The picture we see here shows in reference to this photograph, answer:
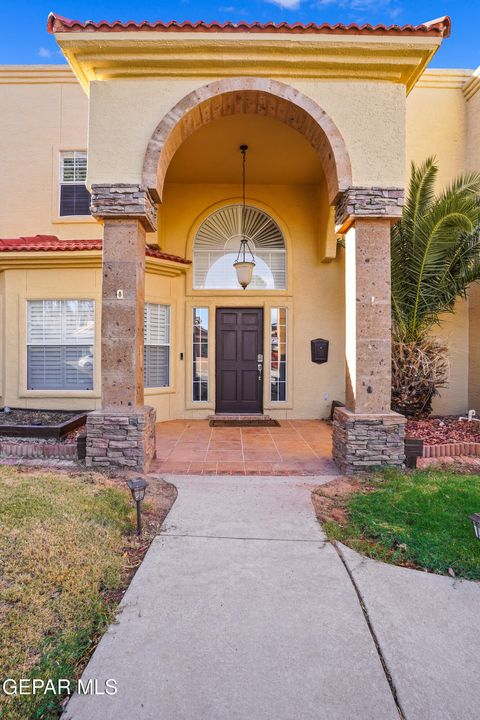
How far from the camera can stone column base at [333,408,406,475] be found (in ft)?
15.4

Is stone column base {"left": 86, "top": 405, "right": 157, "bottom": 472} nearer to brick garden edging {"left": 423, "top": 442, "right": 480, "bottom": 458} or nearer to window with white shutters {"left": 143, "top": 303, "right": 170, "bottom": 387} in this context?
window with white shutters {"left": 143, "top": 303, "right": 170, "bottom": 387}

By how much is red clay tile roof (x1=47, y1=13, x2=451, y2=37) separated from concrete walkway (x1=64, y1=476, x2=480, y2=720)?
569 cm

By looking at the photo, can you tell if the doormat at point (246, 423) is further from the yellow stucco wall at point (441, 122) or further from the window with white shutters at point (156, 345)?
the yellow stucco wall at point (441, 122)

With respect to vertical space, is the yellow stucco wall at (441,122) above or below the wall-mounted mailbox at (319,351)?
above

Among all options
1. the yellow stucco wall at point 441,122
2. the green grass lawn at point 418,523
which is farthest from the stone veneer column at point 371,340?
the yellow stucco wall at point 441,122

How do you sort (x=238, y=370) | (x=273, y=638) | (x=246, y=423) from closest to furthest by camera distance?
(x=273, y=638) < (x=246, y=423) < (x=238, y=370)

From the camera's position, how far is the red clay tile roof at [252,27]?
4.52 m

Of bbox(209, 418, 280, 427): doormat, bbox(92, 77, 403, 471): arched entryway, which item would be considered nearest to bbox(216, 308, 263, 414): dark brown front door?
bbox(209, 418, 280, 427): doormat

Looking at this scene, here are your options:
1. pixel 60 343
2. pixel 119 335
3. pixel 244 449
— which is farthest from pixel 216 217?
pixel 244 449

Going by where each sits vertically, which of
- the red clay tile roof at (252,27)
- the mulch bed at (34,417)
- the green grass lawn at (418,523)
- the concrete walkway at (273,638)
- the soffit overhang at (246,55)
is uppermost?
the red clay tile roof at (252,27)

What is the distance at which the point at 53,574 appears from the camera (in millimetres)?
2482

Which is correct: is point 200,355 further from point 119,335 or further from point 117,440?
point 117,440

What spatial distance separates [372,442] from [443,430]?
8.10 ft

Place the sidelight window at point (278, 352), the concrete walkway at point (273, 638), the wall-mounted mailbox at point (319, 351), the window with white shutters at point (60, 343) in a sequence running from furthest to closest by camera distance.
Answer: the sidelight window at point (278, 352) → the wall-mounted mailbox at point (319, 351) → the window with white shutters at point (60, 343) → the concrete walkway at point (273, 638)
